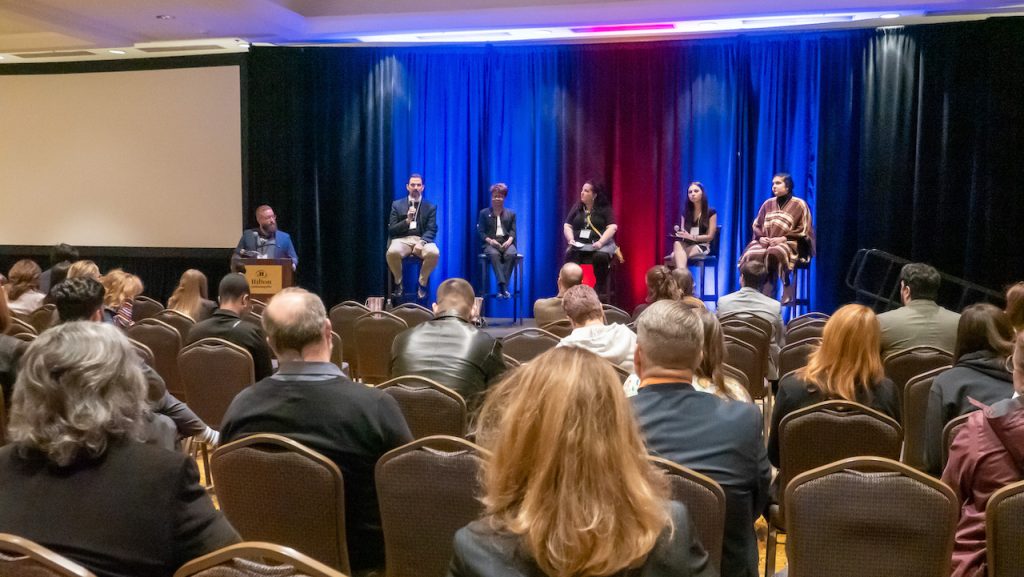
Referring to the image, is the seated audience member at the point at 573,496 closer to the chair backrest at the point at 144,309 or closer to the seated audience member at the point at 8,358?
the seated audience member at the point at 8,358

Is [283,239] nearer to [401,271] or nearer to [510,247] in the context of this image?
[401,271]

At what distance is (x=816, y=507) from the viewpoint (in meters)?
2.33

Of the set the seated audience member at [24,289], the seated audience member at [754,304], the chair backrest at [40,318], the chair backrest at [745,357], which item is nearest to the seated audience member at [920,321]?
the chair backrest at [745,357]

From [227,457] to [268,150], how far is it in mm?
9128

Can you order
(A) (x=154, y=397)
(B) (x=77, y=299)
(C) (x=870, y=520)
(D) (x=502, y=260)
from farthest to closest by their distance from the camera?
(D) (x=502, y=260) → (B) (x=77, y=299) → (A) (x=154, y=397) → (C) (x=870, y=520)

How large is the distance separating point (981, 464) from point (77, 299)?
10.4 ft

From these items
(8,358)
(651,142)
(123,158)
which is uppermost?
(651,142)

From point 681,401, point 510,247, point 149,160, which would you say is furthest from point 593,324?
point 149,160

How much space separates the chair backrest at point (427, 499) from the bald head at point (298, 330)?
59 cm

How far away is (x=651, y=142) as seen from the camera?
10.8 metres

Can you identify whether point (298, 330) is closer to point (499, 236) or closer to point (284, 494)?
point (284, 494)

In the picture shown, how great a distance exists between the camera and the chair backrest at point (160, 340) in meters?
5.14

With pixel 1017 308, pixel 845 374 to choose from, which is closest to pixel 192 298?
pixel 845 374

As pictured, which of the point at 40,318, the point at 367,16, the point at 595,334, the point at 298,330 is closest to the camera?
the point at 298,330
